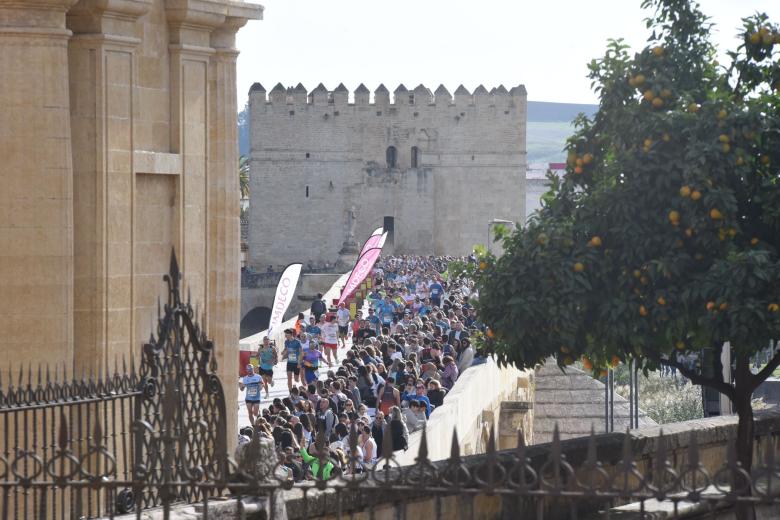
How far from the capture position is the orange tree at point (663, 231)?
324 inches

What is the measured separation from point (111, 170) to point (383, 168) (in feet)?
196

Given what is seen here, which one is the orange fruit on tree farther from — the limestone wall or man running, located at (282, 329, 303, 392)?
man running, located at (282, 329, 303, 392)

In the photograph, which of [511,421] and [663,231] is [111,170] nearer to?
[663,231]

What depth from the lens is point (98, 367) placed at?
28.9ft

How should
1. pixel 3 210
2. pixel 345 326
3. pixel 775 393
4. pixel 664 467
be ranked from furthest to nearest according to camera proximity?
pixel 775 393
pixel 345 326
pixel 3 210
pixel 664 467

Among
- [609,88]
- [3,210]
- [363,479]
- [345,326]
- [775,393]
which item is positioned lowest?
[775,393]

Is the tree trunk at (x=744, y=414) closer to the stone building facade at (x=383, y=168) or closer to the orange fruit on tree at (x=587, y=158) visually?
the orange fruit on tree at (x=587, y=158)

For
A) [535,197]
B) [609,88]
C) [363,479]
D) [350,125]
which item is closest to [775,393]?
[609,88]

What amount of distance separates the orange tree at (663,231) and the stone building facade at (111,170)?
2066 mm

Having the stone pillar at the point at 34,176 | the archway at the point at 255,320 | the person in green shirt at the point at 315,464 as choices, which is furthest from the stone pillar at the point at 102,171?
the archway at the point at 255,320

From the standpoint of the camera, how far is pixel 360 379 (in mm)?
16391

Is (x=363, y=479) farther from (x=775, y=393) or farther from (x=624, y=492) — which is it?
(x=775, y=393)

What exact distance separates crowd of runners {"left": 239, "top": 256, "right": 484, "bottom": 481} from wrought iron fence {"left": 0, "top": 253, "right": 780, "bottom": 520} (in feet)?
0.74

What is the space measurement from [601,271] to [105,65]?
134 inches
